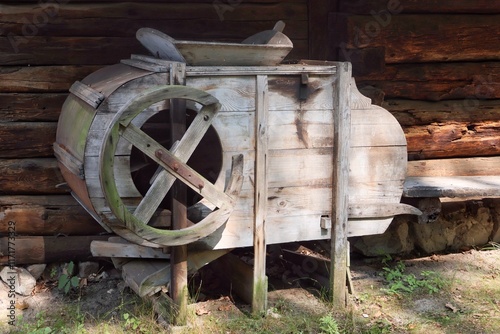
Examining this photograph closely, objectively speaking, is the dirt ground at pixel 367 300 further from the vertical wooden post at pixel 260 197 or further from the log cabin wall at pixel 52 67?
the log cabin wall at pixel 52 67

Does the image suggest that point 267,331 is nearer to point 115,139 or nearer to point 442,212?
point 115,139

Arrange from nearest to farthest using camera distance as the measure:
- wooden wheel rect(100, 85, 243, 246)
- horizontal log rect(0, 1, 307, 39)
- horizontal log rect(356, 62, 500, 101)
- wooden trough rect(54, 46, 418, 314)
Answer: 1. wooden wheel rect(100, 85, 243, 246)
2. wooden trough rect(54, 46, 418, 314)
3. horizontal log rect(0, 1, 307, 39)
4. horizontal log rect(356, 62, 500, 101)

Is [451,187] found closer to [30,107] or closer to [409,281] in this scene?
[409,281]

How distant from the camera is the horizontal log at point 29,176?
5.23 m

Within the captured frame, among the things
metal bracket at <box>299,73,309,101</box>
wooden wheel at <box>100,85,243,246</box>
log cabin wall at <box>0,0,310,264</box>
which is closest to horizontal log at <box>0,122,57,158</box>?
log cabin wall at <box>0,0,310,264</box>

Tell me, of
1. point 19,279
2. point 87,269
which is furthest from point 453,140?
point 19,279

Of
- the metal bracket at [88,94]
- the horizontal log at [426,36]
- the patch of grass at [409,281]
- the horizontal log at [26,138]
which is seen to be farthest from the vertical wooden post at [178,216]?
the horizontal log at [426,36]

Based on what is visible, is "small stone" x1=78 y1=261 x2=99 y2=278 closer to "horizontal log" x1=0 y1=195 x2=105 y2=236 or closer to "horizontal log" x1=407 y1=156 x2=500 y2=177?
"horizontal log" x1=0 y1=195 x2=105 y2=236

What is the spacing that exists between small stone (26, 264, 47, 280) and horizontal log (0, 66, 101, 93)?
1.34 metres

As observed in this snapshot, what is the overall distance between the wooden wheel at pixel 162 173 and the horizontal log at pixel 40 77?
1509 millimetres

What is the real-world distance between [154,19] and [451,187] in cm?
261

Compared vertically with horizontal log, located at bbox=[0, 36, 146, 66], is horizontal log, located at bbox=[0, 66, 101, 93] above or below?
below

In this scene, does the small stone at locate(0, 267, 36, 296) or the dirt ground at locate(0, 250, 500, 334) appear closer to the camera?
the dirt ground at locate(0, 250, 500, 334)

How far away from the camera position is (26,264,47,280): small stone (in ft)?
17.5
